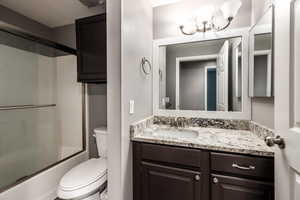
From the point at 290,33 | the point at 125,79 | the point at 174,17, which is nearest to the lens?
the point at 290,33

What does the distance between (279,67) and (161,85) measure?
1.17 metres

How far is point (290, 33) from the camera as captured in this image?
66 centimetres

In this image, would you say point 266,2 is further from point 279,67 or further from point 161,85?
point 161,85

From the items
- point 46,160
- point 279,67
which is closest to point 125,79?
point 279,67

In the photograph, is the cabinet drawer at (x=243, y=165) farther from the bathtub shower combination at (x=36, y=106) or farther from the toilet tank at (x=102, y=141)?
the bathtub shower combination at (x=36, y=106)

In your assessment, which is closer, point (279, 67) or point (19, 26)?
point (279, 67)

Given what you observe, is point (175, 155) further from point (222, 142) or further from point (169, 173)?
point (222, 142)

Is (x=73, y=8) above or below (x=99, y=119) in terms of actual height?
above

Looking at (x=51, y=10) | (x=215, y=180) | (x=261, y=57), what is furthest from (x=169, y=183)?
(x=51, y=10)

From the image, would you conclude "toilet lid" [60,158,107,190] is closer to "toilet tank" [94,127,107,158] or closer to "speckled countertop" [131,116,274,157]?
"toilet tank" [94,127,107,158]

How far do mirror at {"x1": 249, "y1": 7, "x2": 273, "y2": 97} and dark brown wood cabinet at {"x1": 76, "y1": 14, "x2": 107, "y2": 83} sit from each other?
4.76ft

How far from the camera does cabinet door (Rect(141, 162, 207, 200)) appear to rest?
107 centimetres

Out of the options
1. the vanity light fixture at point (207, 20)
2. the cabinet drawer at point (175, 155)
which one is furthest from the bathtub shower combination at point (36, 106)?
the vanity light fixture at point (207, 20)

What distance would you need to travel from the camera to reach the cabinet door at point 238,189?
914 mm
